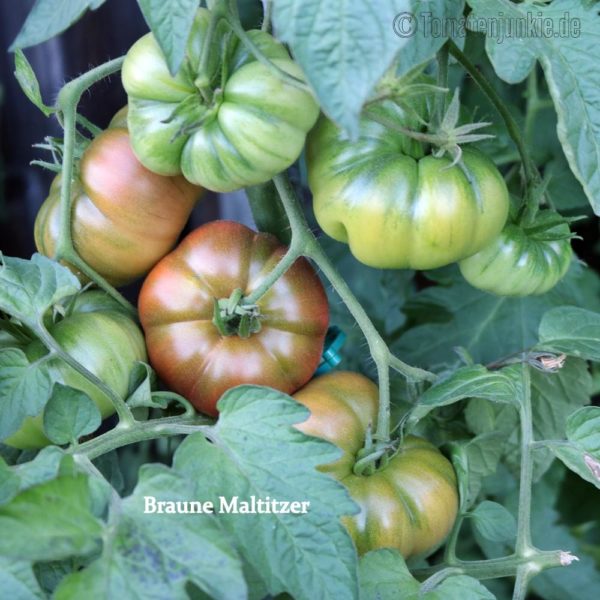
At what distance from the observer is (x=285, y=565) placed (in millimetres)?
581

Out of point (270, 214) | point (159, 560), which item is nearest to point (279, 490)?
point (159, 560)

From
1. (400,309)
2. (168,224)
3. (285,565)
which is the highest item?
(168,224)

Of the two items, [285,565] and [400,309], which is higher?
[285,565]

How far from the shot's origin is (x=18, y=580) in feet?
1.77

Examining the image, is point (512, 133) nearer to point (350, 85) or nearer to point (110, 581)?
point (350, 85)

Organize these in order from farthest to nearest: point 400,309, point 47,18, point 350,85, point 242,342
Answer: point 400,309, point 242,342, point 47,18, point 350,85

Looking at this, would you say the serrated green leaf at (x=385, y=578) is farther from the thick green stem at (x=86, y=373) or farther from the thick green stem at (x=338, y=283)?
the thick green stem at (x=86, y=373)

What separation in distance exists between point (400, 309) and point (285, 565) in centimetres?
53

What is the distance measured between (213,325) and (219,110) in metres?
0.20

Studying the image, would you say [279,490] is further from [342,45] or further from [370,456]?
[342,45]

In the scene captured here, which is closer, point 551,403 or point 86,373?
point 86,373

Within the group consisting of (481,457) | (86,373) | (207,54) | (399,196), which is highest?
(207,54)

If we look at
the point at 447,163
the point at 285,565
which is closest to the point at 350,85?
the point at 447,163

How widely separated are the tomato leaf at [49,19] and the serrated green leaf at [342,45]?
186 mm
